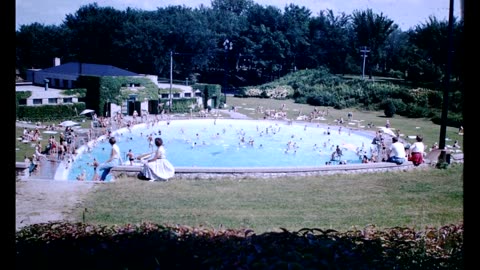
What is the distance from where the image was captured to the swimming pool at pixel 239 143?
874 inches

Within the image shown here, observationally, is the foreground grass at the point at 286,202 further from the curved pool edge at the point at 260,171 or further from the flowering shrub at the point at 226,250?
the flowering shrub at the point at 226,250

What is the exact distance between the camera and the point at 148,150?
73.9 ft

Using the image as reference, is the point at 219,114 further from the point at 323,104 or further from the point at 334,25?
the point at 334,25

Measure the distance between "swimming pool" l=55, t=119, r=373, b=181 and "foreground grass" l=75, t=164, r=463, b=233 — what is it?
1042cm

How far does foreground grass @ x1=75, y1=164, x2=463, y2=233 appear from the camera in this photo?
6.05 meters

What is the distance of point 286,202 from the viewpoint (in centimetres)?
746

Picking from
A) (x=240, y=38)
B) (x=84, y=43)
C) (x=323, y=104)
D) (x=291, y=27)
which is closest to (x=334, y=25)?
(x=291, y=27)

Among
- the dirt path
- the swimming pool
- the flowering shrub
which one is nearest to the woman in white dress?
the dirt path

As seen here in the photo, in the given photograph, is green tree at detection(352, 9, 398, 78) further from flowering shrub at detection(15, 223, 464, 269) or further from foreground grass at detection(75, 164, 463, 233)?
flowering shrub at detection(15, 223, 464, 269)

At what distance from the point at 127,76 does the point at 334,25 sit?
3392 centimetres

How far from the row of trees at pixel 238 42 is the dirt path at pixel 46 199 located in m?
15.7

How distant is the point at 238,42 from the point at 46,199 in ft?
166

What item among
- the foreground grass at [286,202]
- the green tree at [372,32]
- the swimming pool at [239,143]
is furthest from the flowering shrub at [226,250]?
the green tree at [372,32]

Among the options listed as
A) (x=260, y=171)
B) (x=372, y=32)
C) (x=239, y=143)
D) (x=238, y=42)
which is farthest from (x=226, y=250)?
(x=238, y=42)
